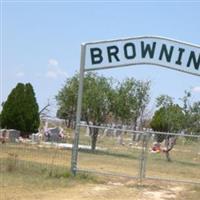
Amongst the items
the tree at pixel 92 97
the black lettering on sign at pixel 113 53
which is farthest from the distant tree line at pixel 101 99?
the black lettering on sign at pixel 113 53

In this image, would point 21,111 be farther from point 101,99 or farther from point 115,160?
point 115,160

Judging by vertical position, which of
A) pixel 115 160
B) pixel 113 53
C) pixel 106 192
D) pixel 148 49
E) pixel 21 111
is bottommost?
pixel 106 192

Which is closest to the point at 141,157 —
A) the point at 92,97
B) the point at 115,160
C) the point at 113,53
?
the point at 113,53

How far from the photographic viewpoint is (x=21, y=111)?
37969mm

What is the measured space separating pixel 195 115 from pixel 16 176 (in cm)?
2245

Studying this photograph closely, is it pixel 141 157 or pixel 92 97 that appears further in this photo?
pixel 92 97

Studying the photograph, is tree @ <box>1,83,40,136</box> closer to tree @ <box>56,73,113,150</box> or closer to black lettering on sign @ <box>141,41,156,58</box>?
tree @ <box>56,73,113,150</box>

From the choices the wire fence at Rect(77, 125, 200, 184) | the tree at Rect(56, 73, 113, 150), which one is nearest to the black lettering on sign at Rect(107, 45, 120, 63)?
the wire fence at Rect(77, 125, 200, 184)

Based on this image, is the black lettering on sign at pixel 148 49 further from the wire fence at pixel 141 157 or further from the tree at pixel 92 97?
the tree at pixel 92 97

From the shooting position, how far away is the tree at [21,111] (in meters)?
38.0

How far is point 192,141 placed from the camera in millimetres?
27359

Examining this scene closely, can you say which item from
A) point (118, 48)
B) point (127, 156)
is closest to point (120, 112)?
point (127, 156)

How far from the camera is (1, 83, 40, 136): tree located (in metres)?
38.0

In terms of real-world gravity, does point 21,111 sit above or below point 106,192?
above
